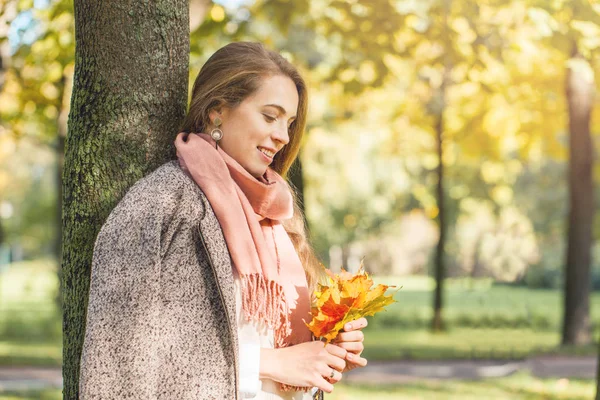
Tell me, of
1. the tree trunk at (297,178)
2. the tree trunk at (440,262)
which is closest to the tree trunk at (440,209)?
the tree trunk at (440,262)

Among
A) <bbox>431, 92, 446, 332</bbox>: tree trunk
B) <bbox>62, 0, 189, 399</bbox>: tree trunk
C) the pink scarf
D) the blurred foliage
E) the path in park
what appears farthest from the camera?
<bbox>431, 92, 446, 332</bbox>: tree trunk

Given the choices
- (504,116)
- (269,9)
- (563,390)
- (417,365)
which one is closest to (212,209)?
(269,9)

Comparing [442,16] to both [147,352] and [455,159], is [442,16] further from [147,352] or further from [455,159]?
[455,159]

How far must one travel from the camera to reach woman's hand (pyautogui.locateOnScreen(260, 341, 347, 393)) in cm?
242

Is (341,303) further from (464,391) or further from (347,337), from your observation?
(464,391)

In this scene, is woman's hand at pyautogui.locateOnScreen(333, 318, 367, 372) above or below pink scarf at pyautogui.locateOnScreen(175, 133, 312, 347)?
below

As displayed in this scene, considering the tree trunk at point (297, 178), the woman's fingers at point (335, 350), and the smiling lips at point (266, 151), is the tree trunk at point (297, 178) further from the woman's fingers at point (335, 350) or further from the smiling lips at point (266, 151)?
the woman's fingers at point (335, 350)

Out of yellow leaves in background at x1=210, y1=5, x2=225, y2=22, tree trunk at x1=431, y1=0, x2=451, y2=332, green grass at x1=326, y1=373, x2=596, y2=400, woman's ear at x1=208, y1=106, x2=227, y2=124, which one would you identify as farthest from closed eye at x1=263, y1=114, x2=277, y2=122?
tree trunk at x1=431, y1=0, x2=451, y2=332

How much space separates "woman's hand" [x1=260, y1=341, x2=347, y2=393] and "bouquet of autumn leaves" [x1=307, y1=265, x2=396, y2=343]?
50 millimetres

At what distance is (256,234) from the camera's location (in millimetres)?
2447

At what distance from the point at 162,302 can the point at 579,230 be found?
36.7 feet

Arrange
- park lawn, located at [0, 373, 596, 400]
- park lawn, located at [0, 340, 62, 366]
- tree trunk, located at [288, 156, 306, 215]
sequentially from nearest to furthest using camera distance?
tree trunk, located at [288, 156, 306, 215]
park lawn, located at [0, 373, 596, 400]
park lawn, located at [0, 340, 62, 366]

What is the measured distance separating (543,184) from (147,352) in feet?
96.4

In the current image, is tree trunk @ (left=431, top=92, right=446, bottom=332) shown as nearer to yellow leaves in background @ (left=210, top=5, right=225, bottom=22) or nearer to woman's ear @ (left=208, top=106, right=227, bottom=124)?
yellow leaves in background @ (left=210, top=5, right=225, bottom=22)
